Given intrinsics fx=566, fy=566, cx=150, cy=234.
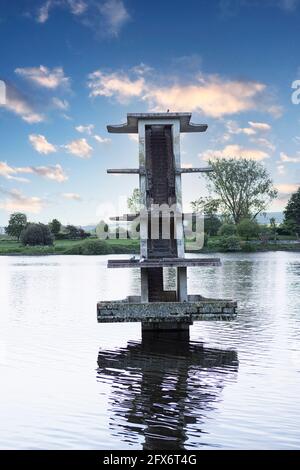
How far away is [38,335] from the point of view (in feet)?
67.9

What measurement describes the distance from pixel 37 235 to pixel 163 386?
106 m

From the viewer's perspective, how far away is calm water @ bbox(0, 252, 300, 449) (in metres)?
10.2

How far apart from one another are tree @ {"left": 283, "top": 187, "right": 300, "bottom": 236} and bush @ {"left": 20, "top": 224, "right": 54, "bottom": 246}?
4923 cm

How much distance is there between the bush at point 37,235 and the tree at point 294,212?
4923 centimetres

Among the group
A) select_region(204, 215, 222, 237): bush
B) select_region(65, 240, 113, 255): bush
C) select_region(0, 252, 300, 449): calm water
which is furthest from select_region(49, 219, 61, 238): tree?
select_region(0, 252, 300, 449): calm water

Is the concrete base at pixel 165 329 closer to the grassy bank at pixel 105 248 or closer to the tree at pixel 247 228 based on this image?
the grassy bank at pixel 105 248

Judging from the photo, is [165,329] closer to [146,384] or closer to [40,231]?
[146,384]

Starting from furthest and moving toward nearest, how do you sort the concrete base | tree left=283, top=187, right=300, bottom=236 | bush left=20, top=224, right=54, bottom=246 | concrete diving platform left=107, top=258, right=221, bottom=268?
bush left=20, top=224, right=54, bottom=246 < tree left=283, top=187, right=300, bottom=236 < the concrete base < concrete diving platform left=107, top=258, right=221, bottom=268

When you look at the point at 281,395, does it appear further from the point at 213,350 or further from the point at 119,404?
the point at 213,350

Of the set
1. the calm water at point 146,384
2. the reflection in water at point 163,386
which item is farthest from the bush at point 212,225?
the reflection in water at point 163,386

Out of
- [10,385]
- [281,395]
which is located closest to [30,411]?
[10,385]

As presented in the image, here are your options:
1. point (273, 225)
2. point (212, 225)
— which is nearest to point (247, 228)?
point (212, 225)

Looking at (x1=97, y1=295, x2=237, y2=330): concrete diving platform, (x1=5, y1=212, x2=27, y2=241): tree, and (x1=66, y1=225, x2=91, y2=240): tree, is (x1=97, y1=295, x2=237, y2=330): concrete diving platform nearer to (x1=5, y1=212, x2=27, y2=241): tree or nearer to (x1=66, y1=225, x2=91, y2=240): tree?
(x1=66, y1=225, x2=91, y2=240): tree
